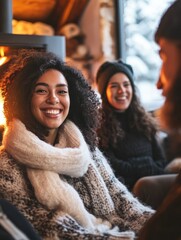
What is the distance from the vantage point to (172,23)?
872mm

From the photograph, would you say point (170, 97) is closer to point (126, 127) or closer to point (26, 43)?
point (26, 43)

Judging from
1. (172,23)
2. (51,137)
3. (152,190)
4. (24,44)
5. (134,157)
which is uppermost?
(24,44)

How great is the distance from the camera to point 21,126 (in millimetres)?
1399

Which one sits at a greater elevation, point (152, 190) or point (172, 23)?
point (172, 23)

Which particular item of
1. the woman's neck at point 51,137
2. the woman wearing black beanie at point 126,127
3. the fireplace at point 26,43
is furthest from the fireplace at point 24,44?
the woman wearing black beanie at point 126,127

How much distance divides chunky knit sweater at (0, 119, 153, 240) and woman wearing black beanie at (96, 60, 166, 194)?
1.90 ft

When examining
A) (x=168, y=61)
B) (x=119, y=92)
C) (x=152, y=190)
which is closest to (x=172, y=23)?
(x=168, y=61)

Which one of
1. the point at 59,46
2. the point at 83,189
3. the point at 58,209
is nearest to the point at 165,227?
the point at 58,209

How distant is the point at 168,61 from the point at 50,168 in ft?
2.06

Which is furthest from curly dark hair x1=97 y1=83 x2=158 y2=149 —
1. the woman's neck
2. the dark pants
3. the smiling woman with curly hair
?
the woman's neck

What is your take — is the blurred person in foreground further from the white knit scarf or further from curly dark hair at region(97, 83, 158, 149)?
curly dark hair at region(97, 83, 158, 149)

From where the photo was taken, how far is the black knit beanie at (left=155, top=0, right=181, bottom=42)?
87 cm

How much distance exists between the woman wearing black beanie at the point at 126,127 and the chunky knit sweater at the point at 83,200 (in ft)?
1.90

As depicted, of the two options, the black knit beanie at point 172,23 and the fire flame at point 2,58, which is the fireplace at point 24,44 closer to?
the fire flame at point 2,58
